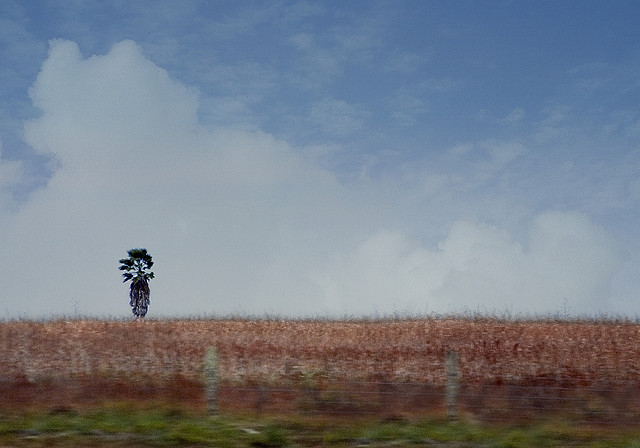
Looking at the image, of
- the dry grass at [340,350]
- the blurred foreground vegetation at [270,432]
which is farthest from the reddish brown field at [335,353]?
the blurred foreground vegetation at [270,432]

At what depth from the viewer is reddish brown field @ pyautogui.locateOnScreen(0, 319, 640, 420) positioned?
80.0ft

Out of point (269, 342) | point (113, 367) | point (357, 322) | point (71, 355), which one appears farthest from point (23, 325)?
point (357, 322)

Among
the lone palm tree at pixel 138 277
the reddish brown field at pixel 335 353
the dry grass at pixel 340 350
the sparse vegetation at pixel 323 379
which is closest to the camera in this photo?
the sparse vegetation at pixel 323 379

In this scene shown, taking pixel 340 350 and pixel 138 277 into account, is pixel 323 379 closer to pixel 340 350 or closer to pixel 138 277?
pixel 340 350

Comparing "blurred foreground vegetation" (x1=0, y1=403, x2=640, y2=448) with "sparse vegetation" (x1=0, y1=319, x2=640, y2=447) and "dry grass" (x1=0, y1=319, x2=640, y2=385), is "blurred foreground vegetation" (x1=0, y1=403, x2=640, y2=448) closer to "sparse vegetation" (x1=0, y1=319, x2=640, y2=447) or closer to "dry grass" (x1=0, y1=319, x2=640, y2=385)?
"sparse vegetation" (x1=0, y1=319, x2=640, y2=447)

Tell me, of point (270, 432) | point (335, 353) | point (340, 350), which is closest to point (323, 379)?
point (335, 353)

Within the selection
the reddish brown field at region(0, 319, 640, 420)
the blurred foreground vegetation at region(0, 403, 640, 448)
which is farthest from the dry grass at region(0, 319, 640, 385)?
the blurred foreground vegetation at region(0, 403, 640, 448)

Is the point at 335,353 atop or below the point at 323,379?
atop

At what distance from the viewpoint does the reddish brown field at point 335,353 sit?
2438 cm

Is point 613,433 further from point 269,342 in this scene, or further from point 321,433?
point 269,342

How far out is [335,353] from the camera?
26641 mm

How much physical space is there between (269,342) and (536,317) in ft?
43.9

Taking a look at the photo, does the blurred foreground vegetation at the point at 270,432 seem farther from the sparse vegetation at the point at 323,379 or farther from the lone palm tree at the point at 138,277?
the lone palm tree at the point at 138,277

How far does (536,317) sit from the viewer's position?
33.6 m
